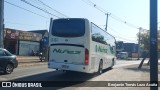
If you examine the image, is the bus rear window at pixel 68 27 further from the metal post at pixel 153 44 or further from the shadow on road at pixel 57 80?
the metal post at pixel 153 44

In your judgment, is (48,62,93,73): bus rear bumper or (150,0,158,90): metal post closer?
(150,0,158,90): metal post

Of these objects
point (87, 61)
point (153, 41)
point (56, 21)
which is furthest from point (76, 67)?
point (153, 41)

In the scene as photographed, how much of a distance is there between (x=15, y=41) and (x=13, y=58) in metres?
40.9

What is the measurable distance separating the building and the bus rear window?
127 feet

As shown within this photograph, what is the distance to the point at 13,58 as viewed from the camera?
686 inches

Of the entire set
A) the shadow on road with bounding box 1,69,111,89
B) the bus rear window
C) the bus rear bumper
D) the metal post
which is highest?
the bus rear window

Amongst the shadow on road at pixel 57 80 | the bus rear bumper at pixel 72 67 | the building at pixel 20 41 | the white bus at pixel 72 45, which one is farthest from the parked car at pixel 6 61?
the building at pixel 20 41

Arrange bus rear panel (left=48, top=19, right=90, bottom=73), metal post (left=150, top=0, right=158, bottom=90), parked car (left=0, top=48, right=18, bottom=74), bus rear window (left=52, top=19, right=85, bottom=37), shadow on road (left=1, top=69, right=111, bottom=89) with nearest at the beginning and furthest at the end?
1. metal post (left=150, top=0, right=158, bottom=90)
2. shadow on road (left=1, top=69, right=111, bottom=89)
3. bus rear panel (left=48, top=19, right=90, bottom=73)
4. bus rear window (left=52, top=19, right=85, bottom=37)
5. parked car (left=0, top=48, right=18, bottom=74)

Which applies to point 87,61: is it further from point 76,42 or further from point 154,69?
point 154,69

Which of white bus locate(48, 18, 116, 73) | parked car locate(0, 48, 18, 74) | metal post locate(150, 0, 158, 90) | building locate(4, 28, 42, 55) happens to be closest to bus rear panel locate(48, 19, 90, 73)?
white bus locate(48, 18, 116, 73)

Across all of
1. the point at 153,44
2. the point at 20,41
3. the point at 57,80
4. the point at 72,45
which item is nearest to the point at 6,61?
the point at 57,80

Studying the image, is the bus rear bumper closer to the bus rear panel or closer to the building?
the bus rear panel

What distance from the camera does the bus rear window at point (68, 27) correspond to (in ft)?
51.1

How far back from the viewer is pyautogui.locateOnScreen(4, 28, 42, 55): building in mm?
54656
